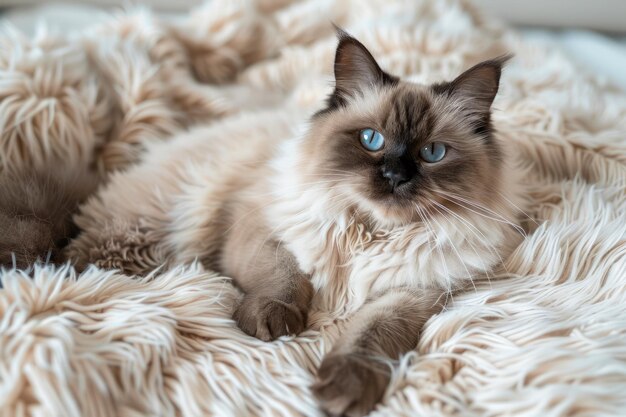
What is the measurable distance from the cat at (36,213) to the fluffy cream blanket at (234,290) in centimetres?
8

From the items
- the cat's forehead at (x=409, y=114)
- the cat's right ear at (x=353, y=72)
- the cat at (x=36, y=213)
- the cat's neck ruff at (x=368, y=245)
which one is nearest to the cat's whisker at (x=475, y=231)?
the cat's neck ruff at (x=368, y=245)

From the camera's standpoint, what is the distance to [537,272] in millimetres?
1066

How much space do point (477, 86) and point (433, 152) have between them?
0.17 metres

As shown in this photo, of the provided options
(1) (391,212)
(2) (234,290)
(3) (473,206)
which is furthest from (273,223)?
(3) (473,206)

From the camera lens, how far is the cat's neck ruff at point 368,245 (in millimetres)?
1033

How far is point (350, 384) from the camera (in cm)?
79

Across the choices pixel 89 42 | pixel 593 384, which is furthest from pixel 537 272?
pixel 89 42

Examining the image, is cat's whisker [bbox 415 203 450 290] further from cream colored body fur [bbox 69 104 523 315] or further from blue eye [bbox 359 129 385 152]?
blue eye [bbox 359 129 385 152]

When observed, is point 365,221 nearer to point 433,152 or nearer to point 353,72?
point 433,152

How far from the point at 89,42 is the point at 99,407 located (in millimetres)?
1244

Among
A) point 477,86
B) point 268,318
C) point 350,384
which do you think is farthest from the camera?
point 477,86

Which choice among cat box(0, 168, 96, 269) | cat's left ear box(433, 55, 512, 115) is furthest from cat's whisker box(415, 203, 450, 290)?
cat box(0, 168, 96, 269)

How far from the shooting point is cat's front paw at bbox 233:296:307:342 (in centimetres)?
95

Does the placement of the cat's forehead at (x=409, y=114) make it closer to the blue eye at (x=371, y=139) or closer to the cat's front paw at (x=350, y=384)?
the blue eye at (x=371, y=139)
